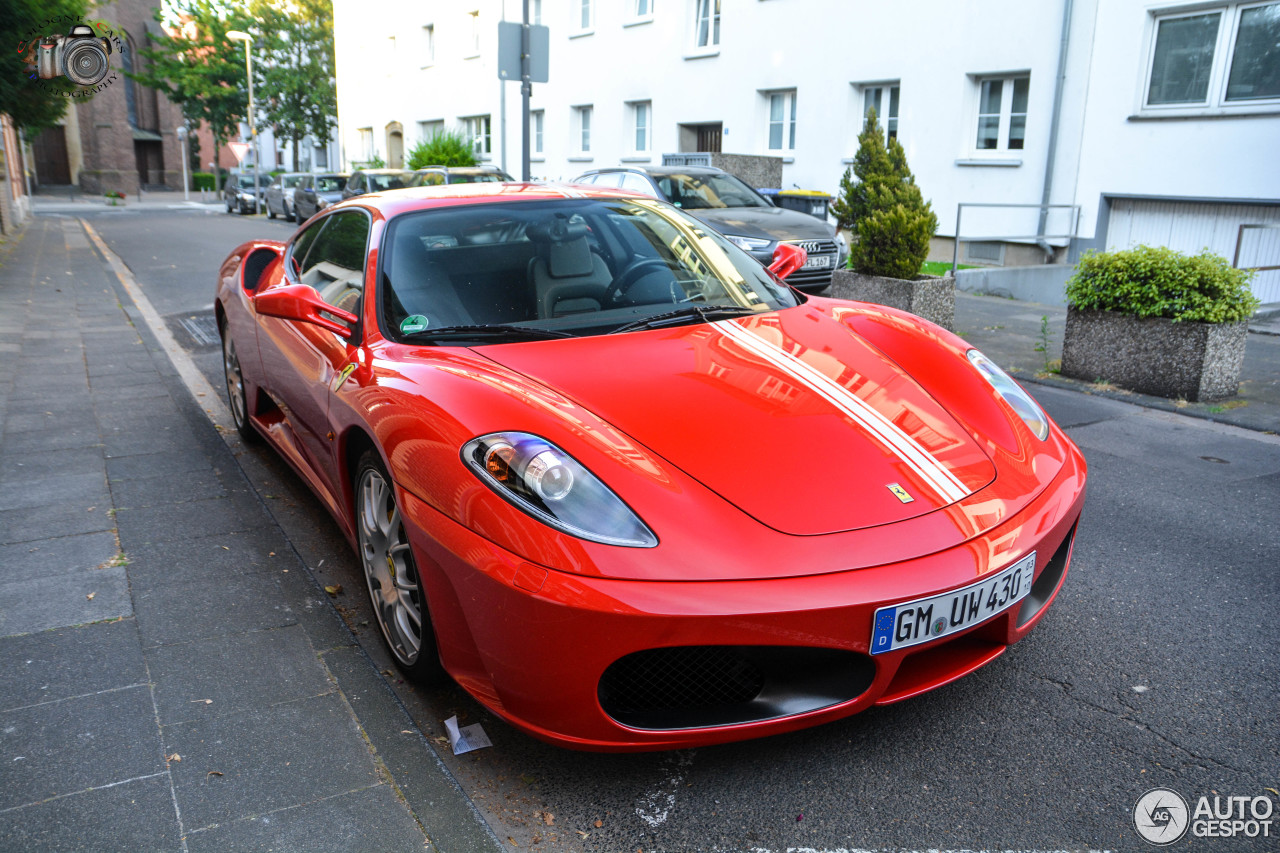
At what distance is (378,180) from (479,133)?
8.57 meters

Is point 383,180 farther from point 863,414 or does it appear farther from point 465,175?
point 863,414

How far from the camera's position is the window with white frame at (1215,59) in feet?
37.2

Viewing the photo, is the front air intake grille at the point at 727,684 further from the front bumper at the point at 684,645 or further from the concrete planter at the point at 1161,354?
the concrete planter at the point at 1161,354

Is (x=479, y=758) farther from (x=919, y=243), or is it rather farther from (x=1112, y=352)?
(x=919, y=243)

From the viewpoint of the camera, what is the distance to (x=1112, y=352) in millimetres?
6695

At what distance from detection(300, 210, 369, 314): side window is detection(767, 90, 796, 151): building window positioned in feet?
51.3

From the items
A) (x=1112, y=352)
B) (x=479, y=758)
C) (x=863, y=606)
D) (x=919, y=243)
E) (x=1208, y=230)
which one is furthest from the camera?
(x=1208, y=230)

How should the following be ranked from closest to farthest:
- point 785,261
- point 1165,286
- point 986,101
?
1. point 785,261
2. point 1165,286
3. point 986,101

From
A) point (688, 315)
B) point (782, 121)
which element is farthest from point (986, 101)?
point (688, 315)

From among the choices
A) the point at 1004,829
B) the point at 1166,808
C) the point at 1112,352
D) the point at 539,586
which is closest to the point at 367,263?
the point at 539,586

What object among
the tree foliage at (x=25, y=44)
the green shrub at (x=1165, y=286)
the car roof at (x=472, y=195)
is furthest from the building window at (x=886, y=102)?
the car roof at (x=472, y=195)

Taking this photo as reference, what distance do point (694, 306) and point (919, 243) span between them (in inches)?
225

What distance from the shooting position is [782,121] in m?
18.9

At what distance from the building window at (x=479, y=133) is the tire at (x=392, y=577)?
1083 inches
